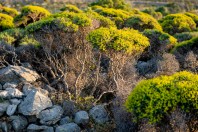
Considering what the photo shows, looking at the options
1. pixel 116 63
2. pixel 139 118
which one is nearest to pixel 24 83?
pixel 116 63

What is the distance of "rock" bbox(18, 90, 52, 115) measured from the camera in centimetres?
966

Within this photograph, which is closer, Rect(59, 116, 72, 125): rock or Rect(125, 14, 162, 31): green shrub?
Rect(59, 116, 72, 125): rock

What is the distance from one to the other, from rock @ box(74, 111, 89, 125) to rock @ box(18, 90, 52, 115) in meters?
0.88

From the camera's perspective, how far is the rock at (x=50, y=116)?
9664mm

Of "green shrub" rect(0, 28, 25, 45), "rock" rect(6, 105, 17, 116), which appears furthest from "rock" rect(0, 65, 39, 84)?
"green shrub" rect(0, 28, 25, 45)

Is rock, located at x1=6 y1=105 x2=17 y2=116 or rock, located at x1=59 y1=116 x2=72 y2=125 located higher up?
rock, located at x1=6 y1=105 x2=17 y2=116

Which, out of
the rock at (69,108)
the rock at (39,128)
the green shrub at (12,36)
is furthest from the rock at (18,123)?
the green shrub at (12,36)

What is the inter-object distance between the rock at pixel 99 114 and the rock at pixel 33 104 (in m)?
1.27

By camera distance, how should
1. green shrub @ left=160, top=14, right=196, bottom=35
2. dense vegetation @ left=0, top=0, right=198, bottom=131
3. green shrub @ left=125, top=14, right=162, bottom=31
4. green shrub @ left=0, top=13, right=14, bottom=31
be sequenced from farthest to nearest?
1. green shrub @ left=160, top=14, right=196, bottom=35
2. green shrub @ left=0, top=13, right=14, bottom=31
3. green shrub @ left=125, top=14, right=162, bottom=31
4. dense vegetation @ left=0, top=0, right=198, bottom=131

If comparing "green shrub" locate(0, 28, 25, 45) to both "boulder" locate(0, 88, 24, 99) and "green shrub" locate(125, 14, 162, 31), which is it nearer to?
"boulder" locate(0, 88, 24, 99)

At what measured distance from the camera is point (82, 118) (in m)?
9.77

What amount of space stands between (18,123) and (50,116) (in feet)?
2.95

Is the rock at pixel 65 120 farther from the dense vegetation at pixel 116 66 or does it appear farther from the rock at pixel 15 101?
the rock at pixel 15 101

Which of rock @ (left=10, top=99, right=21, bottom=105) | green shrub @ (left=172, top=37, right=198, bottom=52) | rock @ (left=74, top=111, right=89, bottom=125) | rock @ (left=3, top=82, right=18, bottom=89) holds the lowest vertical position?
rock @ (left=74, top=111, right=89, bottom=125)
